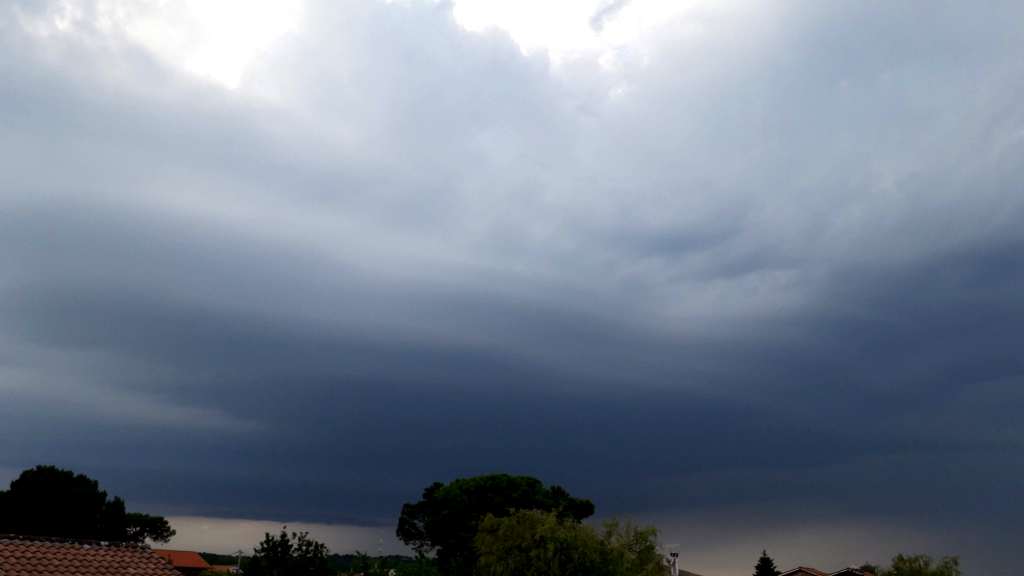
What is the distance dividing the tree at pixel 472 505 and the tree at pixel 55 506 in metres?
29.1

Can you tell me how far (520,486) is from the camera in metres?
82.0

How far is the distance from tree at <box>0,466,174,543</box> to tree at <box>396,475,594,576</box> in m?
29.1

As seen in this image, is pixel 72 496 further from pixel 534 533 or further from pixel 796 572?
pixel 796 572

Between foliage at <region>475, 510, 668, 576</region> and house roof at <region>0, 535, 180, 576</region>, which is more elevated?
foliage at <region>475, 510, 668, 576</region>

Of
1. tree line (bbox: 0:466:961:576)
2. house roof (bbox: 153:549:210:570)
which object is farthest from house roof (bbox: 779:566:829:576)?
house roof (bbox: 153:549:210:570)

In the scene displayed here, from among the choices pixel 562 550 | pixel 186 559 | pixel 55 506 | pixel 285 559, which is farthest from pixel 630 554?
pixel 186 559

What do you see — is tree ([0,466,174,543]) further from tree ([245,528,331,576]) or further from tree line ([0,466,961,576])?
tree ([245,528,331,576])

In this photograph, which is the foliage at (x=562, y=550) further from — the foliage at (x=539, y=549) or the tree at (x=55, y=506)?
the tree at (x=55, y=506)

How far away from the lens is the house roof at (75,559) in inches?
1212

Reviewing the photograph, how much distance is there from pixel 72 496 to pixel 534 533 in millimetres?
50589

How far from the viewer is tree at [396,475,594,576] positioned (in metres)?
79.9

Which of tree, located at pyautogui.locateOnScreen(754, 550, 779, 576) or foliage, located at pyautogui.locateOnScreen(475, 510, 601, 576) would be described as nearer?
foliage, located at pyautogui.locateOnScreen(475, 510, 601, 576)

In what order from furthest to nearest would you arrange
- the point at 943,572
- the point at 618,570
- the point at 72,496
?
the point at 72,496, the point at 943,572, the point at 618,570

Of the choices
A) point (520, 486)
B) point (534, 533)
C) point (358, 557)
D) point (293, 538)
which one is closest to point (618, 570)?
point (534, 533)
